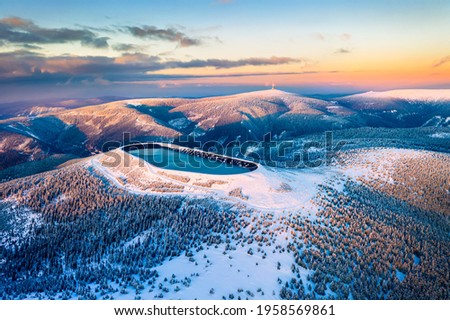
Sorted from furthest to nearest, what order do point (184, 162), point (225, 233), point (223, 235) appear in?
point (184, 162) < point (225, 233) < point (223, 235)

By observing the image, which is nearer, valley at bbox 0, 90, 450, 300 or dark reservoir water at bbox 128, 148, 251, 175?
valley at bbox 0, 90, 450, 300

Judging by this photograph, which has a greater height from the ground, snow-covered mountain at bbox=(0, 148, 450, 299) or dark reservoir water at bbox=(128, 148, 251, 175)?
dark reservoir water at bbox=(128, 148, 251, 175)

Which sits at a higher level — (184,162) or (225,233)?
(184,162)

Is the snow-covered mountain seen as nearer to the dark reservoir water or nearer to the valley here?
the valley

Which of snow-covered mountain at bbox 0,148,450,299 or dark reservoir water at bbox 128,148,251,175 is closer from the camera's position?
snow-covered mountain at bbox 0,148,450,299

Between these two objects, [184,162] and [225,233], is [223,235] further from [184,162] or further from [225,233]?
[184,162]

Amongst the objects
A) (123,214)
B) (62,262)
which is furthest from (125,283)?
(123,214)

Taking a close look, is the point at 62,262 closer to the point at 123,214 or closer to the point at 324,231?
the point at 123,214

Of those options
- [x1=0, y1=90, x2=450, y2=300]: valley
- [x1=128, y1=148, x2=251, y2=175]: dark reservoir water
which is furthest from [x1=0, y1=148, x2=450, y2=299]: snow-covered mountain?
[x1=128, y1=148, x2=251, y2=175]: dark reservoir water

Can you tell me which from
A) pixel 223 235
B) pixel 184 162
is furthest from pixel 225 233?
pixel 184 162

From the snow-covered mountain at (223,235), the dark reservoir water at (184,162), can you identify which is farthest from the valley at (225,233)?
the dark reservoir water at (184,162)

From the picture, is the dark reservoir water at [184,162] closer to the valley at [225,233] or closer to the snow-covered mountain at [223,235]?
the valley at [225,233]

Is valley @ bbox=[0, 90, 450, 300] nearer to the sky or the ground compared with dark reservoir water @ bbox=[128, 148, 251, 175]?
nearer to the ground

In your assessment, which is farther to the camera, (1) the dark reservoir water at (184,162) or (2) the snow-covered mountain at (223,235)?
(1) the dark reservoir water at (184,162)
